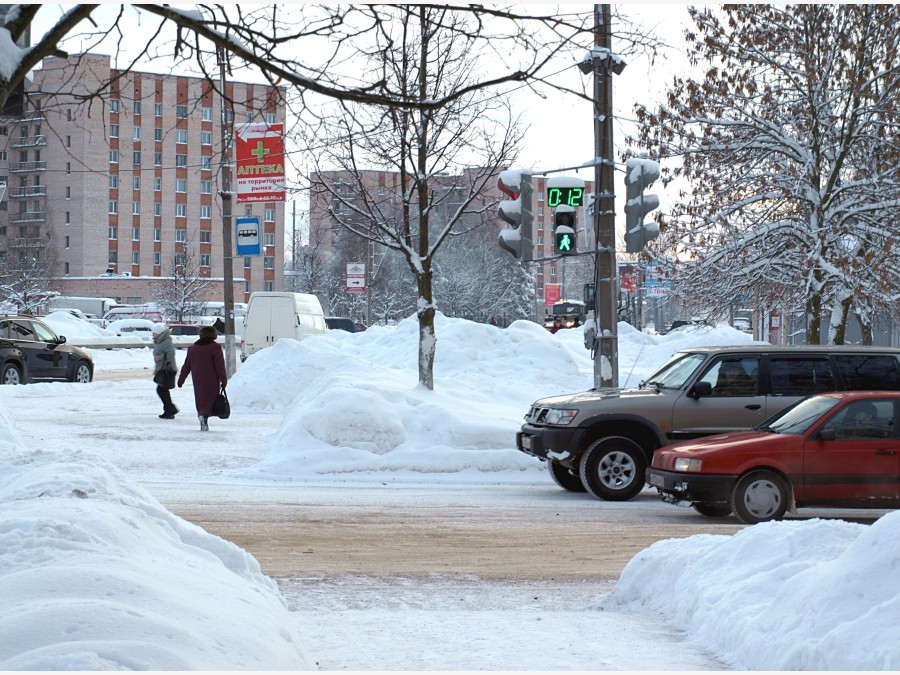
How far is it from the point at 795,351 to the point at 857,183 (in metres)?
11.1

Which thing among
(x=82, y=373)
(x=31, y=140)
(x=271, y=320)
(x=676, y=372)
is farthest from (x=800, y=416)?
(x=82, y=373)

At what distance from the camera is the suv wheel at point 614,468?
13477mm

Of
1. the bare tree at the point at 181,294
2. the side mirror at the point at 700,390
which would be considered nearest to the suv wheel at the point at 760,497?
the side mirror at the point at 700,390

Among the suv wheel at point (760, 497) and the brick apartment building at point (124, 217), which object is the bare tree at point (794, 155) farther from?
the brick apartment building at point (124, 217)

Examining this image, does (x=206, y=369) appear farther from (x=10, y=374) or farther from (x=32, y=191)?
(x=32, y=191)

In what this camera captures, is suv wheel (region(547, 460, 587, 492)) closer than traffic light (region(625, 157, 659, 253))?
Yes

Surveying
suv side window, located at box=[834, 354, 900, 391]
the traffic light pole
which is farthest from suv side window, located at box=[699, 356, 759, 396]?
the traffic light pole

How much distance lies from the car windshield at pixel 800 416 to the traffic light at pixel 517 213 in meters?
4.98

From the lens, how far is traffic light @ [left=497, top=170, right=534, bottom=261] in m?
16.5

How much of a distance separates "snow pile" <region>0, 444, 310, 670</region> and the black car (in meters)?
23.4

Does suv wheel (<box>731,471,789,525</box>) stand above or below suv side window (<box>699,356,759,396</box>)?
below

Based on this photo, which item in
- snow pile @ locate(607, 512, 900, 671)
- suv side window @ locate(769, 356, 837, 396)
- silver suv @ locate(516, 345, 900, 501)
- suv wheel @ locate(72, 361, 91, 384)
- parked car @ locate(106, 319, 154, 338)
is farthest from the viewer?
parked car @ locate(106, 319, 154, 338)

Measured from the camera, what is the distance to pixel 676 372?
1407 centimetres

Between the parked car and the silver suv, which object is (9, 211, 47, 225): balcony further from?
the silver suv
